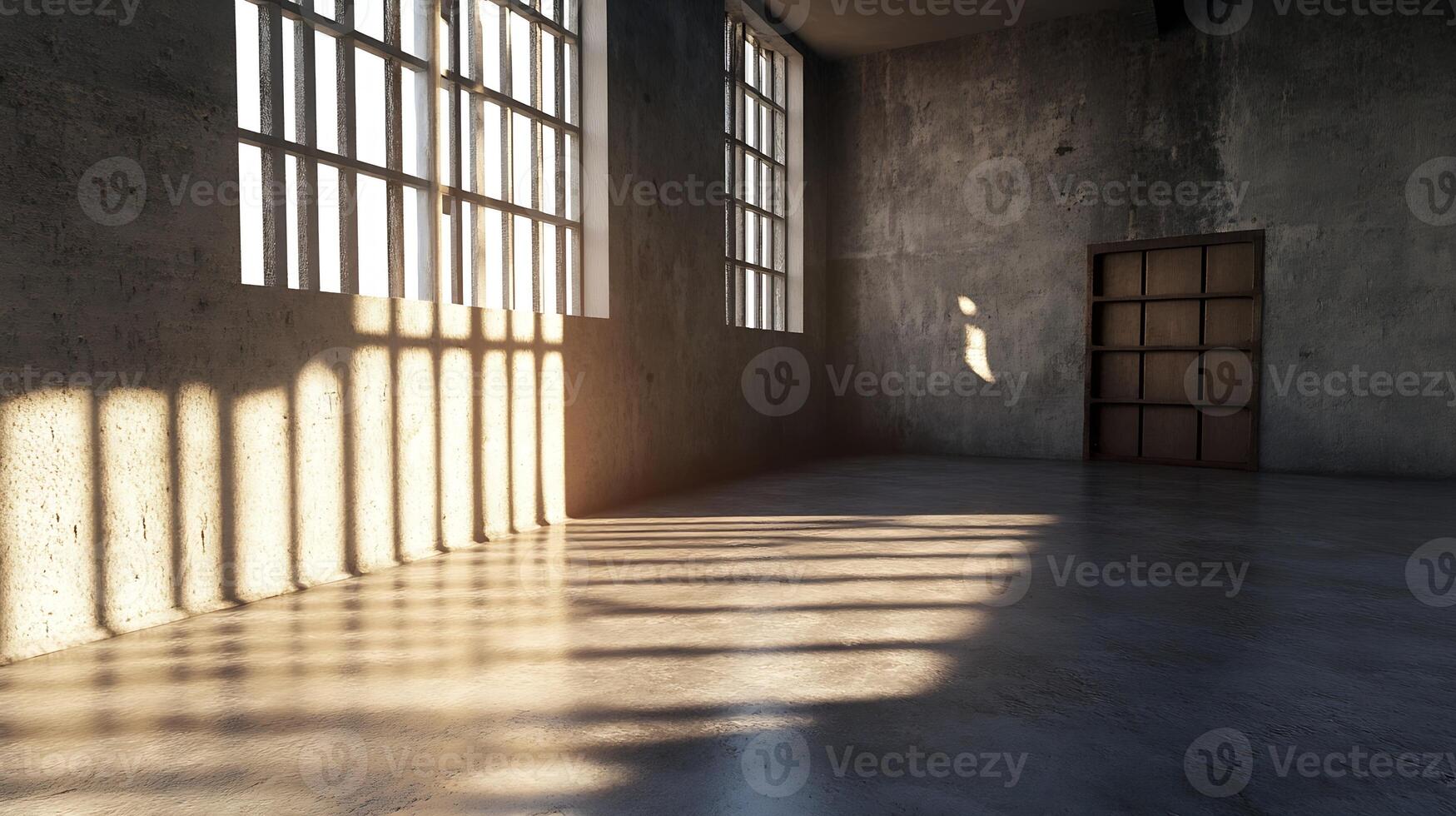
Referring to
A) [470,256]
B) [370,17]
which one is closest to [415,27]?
[370,17]

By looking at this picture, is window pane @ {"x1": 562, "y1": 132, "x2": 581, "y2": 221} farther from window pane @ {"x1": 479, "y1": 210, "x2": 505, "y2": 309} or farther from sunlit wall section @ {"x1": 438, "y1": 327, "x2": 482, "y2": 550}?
sunlit wall section @ {"x1": 438, "y1": 327, "x2": 482, "y2": 550}

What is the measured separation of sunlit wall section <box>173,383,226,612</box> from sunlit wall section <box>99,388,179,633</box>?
0.05m

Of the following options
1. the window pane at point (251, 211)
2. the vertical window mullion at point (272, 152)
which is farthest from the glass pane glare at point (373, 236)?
the window pane at point (251, 211)

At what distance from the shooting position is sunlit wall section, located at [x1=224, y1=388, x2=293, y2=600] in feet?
12.1

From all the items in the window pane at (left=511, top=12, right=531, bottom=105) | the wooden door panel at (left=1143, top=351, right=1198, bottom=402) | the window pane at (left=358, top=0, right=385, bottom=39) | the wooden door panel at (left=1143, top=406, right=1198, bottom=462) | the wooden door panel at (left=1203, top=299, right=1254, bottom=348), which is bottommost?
the wooden door panel at (left=1143, top=406, right=1198, bottom=462)

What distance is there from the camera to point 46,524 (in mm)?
3041

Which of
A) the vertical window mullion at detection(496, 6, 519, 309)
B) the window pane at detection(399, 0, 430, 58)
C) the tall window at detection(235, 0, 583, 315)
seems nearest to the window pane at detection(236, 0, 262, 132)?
the tall window at detection(235, 0, 583, 315)

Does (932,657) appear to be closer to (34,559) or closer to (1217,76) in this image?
(34,559)

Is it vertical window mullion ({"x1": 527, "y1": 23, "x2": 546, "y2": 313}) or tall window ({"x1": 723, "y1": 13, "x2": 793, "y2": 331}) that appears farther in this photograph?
tall window ({"x1": 723, "y1": 13, "x2": 793, "y2": 331})

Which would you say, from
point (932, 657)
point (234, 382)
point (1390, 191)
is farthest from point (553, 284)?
point (1390, 191)

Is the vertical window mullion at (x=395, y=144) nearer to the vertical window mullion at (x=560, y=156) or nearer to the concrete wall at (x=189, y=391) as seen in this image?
the concrete wall at (x=189, y=391)

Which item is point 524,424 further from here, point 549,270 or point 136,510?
point 136,510

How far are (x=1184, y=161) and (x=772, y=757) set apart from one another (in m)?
8.58

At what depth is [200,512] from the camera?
3.53 m
